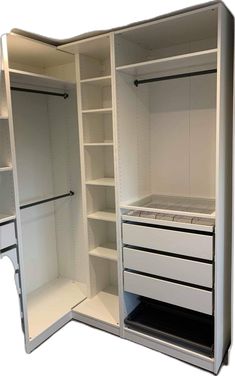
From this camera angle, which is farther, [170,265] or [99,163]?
[99,163]

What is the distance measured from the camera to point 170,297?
87.3 inches

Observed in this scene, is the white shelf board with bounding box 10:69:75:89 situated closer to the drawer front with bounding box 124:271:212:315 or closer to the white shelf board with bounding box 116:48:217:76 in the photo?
the white shelf board with bounding box 116:48:217:76

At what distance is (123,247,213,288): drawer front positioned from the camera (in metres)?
2.05

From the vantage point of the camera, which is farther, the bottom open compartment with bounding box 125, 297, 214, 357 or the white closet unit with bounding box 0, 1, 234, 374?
the bottom open compartment with bounding box 125, 297, 214, 357

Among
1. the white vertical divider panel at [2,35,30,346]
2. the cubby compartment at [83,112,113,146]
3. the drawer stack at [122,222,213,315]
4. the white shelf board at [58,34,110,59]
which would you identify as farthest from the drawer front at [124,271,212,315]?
the white shelf board at [58,34,110,59]

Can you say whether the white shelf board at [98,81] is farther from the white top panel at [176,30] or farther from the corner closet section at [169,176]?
the white top panel at [176,30]

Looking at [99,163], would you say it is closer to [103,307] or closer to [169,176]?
[169,176]

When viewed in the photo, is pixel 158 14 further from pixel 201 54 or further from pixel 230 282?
pixel 230 282

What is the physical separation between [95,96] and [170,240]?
1469 mm

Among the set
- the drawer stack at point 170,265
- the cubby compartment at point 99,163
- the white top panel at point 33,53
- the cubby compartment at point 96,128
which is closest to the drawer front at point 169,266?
the drawer stack at point 170,265

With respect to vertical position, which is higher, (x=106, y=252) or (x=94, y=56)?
(x=94, y=56)

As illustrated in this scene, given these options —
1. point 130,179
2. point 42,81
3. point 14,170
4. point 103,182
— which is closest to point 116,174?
point 130,179

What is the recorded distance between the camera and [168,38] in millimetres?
2297

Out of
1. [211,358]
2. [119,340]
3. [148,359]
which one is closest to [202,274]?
[211,358]
